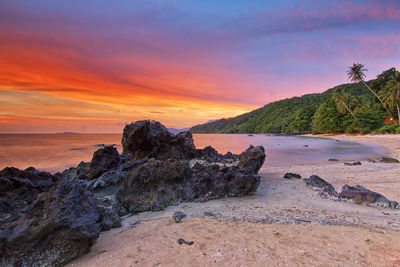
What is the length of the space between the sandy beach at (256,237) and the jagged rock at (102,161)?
5.12 m

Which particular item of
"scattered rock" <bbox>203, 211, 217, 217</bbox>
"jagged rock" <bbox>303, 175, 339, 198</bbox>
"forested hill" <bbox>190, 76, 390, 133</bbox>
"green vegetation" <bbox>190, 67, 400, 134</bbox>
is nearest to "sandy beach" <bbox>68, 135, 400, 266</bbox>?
"scattered rock" <bbox>203, 211, 217, 217</bbox>

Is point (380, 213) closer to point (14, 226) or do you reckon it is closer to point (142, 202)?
point (142, 202)

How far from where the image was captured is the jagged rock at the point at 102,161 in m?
9.44

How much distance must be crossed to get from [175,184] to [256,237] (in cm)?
311

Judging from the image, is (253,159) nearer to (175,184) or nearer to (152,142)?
(175,184)

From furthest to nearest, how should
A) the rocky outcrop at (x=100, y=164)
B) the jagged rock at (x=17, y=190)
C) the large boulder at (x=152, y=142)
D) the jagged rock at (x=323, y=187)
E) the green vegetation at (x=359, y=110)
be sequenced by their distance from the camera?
the green vegetation at (x=359, y=110) → the large boulder at (x=152, y=142) → the rocky outcrop at (x=100, y=164) → the jagged rock at (x=323, y=187) → the jagged rock at (x=17, y=190)

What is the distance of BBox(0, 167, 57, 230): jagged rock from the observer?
5180 millimetres

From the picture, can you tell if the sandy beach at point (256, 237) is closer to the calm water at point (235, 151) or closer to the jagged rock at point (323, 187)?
the jagged rock at point (323, 187)

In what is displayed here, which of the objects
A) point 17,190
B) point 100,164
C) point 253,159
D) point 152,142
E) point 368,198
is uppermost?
point 152,142

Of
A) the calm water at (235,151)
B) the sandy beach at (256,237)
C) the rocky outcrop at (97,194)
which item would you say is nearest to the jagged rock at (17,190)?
the rocky outcrop at (97,194)

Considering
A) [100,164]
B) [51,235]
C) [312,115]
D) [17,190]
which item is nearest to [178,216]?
[51,235]

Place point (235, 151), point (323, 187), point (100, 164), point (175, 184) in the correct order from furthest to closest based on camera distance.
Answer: point (235, 151)
point (100, 164)
point (323, 187)
point (175, 184)

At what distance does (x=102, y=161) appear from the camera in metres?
9.93

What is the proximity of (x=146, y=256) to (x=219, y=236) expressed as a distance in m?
1.30
